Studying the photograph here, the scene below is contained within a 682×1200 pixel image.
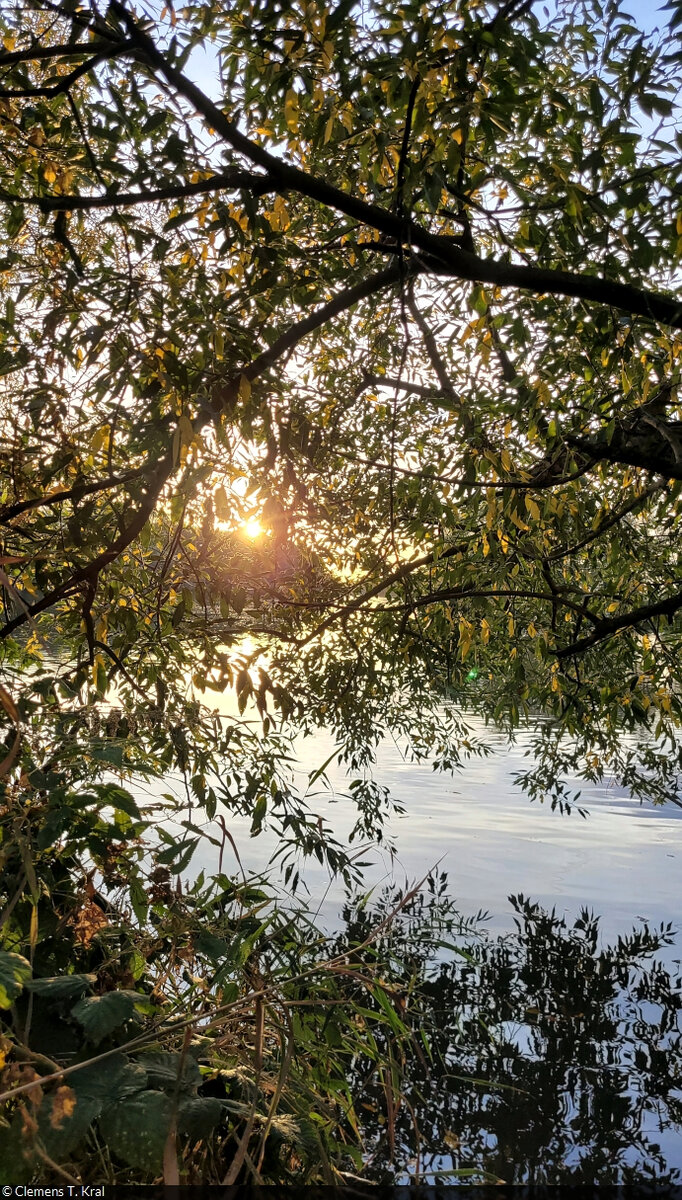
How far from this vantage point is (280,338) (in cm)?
213

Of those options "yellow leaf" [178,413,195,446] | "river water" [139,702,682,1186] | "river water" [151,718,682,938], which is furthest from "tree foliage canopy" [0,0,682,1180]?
"river water" [151,718,682,938]

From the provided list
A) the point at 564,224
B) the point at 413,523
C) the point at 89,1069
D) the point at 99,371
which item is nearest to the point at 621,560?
the point at 413,523

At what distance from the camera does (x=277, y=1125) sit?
5.52 ft

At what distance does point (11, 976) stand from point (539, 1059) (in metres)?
4.51

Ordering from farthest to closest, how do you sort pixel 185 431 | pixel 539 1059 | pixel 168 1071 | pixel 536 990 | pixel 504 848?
1. pixel 504 848
2. pixel 536 990
3. pixel 539 1059
4. pixel 185 431
5. pixel 168 1071

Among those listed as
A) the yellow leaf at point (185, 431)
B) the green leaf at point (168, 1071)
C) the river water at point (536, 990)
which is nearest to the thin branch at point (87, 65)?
the yellow leaf at point (185, 431)

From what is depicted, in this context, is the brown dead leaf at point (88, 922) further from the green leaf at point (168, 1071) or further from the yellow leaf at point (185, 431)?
the yellow leaf at point (185, 431)

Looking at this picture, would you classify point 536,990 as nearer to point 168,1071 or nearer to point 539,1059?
point 539,1059

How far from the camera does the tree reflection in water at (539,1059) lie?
3.97 meters

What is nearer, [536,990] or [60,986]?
[60,986]

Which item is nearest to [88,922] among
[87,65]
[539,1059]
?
[87,65]

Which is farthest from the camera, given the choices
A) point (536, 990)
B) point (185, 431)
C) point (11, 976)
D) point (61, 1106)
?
point (536, 990)

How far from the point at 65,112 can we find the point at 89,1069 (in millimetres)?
3157

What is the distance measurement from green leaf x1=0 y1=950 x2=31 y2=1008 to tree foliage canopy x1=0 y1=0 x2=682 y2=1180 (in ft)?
0.41
